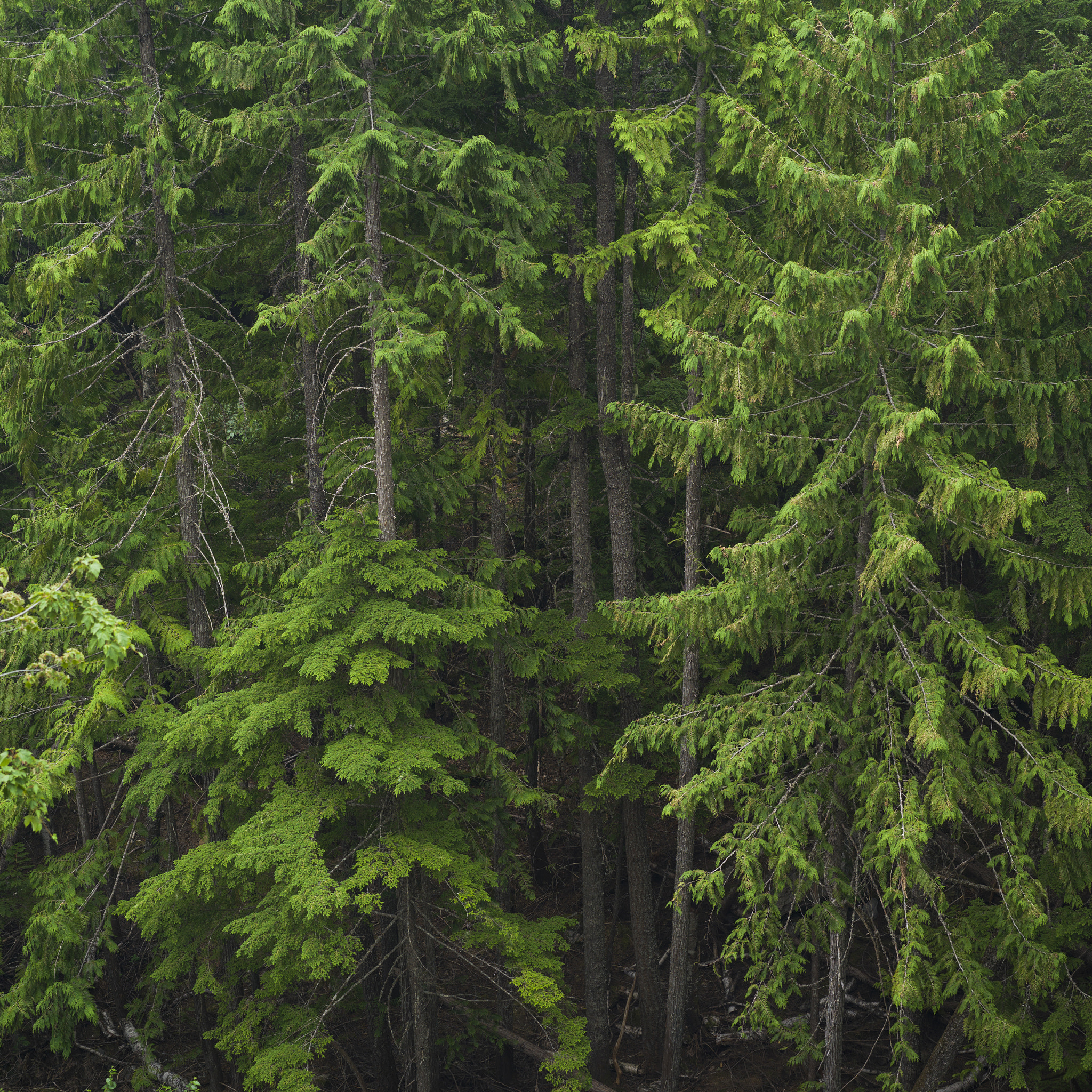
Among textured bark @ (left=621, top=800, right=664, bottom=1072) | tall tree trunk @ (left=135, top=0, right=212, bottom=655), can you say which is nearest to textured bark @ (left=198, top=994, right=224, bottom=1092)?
tall tree trunk @ (left=135, top=0, right=212, bottom=655)

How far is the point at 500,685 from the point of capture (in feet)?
44.5

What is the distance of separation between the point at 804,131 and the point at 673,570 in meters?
7.61

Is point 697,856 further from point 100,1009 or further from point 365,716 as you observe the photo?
point 100,1009

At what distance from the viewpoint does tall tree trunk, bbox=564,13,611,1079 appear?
13.6m

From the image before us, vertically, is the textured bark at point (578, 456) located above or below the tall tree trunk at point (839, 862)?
above

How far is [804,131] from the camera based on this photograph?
30.8 feet

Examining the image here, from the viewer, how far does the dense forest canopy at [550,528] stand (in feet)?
29.4

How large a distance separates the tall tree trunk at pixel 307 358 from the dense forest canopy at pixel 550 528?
0.25ft

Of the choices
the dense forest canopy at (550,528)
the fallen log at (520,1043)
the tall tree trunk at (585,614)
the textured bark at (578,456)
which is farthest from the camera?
the textured bark at (578,456)

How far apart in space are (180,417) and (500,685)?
226 inches

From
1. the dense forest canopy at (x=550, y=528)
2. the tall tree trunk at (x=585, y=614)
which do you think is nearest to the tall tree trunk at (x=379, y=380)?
the dense forest canopy at (x=550, y=528)

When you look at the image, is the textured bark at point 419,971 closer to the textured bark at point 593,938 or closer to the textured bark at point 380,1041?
the textured bark at point 380,1041

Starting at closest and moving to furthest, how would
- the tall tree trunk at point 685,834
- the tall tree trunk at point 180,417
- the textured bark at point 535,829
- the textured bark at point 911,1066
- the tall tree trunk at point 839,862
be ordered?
the tall tree trunk at point 839,862, the textured bark at point 911,1066, the tall tree trunk at point 685,834, the tall tree trunk at point 180,417, the textured bark at point 535,829

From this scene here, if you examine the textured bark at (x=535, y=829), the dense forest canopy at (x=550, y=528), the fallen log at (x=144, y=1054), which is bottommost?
the fallen log at (x=144, y=1054)
